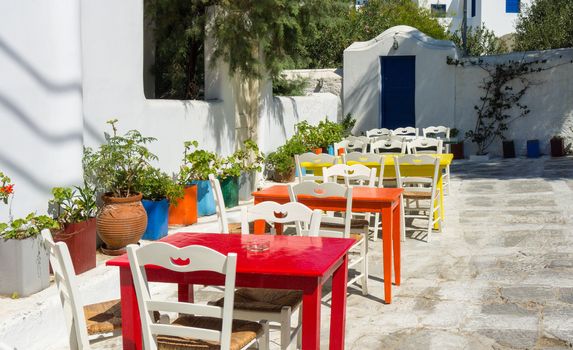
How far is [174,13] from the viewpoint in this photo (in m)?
9.95

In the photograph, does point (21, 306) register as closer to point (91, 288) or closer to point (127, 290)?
point (91, 288)

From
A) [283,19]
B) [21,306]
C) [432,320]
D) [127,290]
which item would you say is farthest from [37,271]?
[283,19]

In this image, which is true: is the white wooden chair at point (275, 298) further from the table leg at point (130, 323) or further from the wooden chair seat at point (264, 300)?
the table leg at point (130, 323)

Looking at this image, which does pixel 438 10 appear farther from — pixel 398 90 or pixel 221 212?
pixel 221 212

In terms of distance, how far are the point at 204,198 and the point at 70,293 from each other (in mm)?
5225

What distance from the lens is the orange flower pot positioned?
8.06 meters

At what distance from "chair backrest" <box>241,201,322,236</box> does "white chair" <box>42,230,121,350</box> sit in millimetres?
1078

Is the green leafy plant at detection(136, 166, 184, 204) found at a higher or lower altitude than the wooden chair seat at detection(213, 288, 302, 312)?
higher

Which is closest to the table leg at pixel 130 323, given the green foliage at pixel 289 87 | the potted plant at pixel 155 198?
the potted plant at pixel 155 198

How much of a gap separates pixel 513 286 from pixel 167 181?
11.0 ft

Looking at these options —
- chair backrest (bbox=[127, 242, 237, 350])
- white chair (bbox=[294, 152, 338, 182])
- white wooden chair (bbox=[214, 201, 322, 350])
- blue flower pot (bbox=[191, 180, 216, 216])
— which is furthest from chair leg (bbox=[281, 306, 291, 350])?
blue flower pot (bbox=[191, 180, 216, 216])

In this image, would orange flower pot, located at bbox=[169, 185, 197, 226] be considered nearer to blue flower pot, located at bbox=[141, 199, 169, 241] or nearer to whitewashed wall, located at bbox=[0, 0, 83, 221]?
blue flower pot, located at bbox=[141, 199, 169, 241]

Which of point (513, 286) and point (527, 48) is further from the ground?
point (527, 48)

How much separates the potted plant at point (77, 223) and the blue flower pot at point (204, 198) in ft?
8.01
